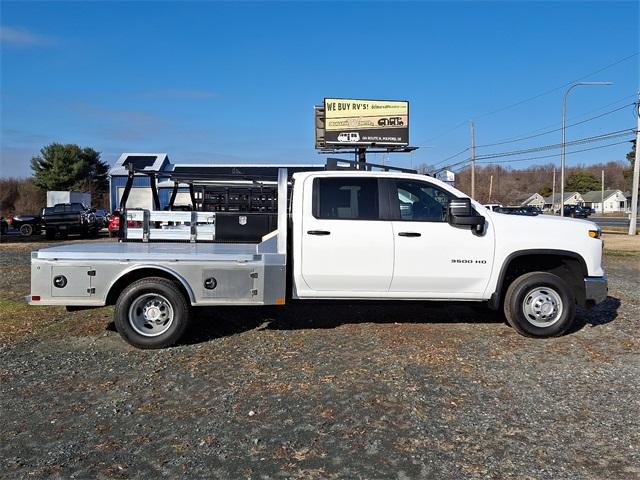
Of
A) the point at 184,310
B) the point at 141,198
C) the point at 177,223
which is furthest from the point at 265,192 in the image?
the point at 141,198

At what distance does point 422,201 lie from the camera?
20.5 ft

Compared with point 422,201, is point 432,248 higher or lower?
lower

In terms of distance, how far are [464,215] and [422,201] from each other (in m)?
0.53

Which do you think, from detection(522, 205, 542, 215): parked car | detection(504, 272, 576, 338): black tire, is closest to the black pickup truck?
detection(522, 205, 542, 215): parked car

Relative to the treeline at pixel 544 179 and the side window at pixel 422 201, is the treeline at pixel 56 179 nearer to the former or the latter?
the side window at pixel 422 201

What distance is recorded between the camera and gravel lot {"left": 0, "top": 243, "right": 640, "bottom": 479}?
11.2 ft

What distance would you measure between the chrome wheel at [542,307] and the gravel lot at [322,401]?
0.26 metres

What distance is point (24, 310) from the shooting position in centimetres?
782

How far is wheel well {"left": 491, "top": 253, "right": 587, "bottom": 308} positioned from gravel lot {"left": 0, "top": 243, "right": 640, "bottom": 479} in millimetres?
576

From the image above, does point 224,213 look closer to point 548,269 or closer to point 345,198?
point 345,198

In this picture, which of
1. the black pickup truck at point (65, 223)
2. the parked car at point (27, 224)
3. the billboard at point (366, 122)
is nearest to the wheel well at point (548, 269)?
the black pickup truck at point (65, 223)

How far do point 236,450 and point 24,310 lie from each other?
18.7 feet

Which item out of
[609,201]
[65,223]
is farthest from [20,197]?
[609,201]

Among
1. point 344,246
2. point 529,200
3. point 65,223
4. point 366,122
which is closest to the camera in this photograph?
point 344,246
